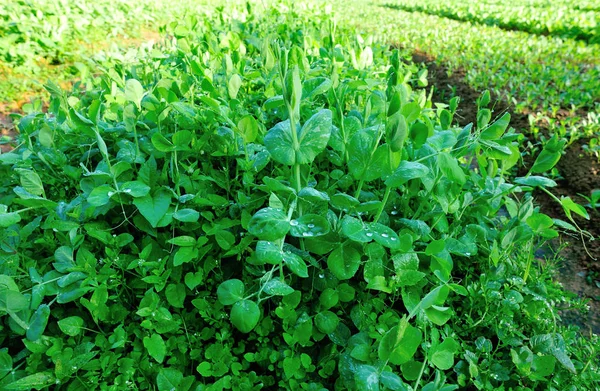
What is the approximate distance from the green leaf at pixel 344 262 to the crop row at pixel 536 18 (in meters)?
8.45

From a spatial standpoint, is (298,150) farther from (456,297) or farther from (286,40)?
(286,40)

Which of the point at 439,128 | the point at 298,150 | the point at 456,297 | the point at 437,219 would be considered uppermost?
the point at 298,150

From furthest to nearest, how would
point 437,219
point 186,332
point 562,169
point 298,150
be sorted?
point 562,169, point 437,219, point 186,332, point 298,150

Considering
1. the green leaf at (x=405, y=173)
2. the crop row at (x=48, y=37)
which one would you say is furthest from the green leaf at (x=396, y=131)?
the crop row at (x=48, y=37)

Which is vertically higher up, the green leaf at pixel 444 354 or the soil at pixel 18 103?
the green leaf at pixel 444 354

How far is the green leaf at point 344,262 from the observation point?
1.24 meters

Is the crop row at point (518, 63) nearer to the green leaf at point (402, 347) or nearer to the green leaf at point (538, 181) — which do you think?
the green leaf at point (538, 181)

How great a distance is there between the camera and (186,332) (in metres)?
1.32

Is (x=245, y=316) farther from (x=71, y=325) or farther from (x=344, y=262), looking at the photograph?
(x=71, y=325)

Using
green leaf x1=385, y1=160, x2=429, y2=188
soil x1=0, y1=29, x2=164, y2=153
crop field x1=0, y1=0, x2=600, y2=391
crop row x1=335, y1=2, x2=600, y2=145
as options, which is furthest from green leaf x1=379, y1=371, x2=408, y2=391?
crop row x1=335, y1=2, x2=600, y2=145

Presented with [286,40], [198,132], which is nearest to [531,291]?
[198,132]

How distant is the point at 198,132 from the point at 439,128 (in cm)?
107

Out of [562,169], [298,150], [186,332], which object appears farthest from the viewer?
[562,169]

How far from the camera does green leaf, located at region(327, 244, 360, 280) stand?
1.24 meters
